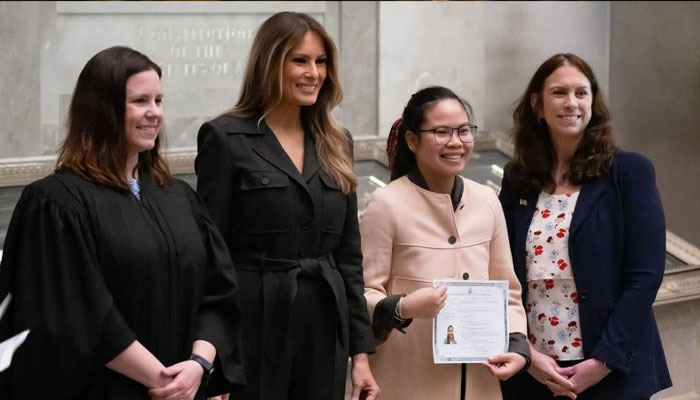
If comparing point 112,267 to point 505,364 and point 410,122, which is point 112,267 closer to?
point 410,122

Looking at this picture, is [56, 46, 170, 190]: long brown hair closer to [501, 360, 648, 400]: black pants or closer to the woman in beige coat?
the woman in beige coat

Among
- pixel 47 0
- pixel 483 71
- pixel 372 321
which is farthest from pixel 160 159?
pixel 483 71

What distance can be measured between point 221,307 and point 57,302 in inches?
22.4

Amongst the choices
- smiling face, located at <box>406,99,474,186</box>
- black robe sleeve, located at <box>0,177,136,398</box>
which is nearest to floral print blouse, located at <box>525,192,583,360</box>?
smiling face, located at <box>406,99,474,186</box>

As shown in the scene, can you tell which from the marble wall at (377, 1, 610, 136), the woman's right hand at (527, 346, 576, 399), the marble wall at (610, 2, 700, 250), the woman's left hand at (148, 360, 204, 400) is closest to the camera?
the woman's left hand at (148, 360, 204, 400)

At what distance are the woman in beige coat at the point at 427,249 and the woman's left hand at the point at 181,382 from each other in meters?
0.89

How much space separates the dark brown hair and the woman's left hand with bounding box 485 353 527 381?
0.76 m

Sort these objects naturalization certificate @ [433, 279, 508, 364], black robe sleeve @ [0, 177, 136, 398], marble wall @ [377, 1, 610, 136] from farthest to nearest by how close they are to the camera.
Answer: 1. marble wall @ [377, 1, 610, 136]
2. naturalization certificate @ [433, 279, 508, 364]
3. black robe sleeve @ [0, 177, 136, 398]

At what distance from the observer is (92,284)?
3363 mm

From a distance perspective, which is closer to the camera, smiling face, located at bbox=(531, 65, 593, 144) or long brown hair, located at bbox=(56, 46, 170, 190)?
long brown hair, located at bbox=(56, 46, 170, 190)

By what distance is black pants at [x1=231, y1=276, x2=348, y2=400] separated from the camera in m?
4.04

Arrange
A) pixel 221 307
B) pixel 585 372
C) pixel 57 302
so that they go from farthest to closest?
pixel 585 372 → pixel 221 307 → pixel 57 302

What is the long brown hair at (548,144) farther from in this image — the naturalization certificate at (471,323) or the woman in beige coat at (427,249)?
the naturalization certificate at (471,323)

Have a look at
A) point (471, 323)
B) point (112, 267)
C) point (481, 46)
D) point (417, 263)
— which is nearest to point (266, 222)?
point (417, 263)
